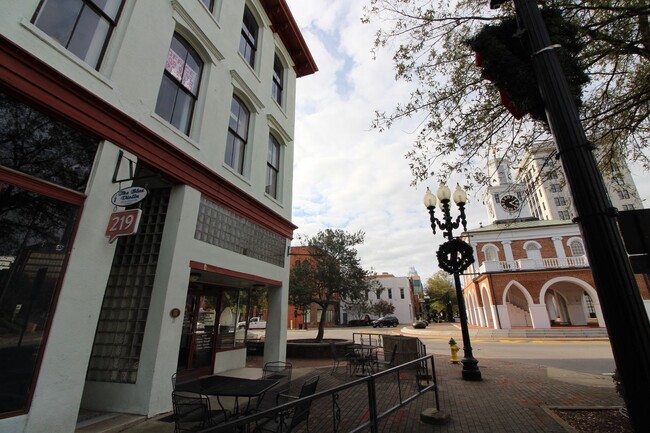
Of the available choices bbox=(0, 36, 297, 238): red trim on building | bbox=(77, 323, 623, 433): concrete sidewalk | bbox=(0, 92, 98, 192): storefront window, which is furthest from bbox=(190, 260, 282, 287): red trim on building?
bbox=(77, 323, 623, 433): concrete sidewalk

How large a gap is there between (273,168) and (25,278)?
27.1ft

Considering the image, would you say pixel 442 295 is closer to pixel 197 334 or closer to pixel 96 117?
pixel 197 334

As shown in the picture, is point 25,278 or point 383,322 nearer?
point 25,278

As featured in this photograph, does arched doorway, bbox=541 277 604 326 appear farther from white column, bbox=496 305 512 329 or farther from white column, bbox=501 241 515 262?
white column, bbox=496 305 512 329

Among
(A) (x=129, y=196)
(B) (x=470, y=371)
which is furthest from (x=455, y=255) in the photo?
(A) (x=129, y=196)

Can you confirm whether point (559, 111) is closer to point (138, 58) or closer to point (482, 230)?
point (138, 58)

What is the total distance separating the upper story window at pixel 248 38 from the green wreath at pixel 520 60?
9.02 metres

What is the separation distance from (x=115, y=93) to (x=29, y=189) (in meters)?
2.25

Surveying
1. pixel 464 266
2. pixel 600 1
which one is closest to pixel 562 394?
pixel 464 266

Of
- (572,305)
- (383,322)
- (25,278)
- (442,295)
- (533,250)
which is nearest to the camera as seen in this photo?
(25,278)

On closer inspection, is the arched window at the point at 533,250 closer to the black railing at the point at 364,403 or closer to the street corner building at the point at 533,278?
the street corner building at the point at 533,278

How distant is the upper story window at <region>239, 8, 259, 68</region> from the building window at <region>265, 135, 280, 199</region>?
2.86 metres

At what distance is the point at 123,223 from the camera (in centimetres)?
502

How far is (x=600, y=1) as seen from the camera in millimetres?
6531
